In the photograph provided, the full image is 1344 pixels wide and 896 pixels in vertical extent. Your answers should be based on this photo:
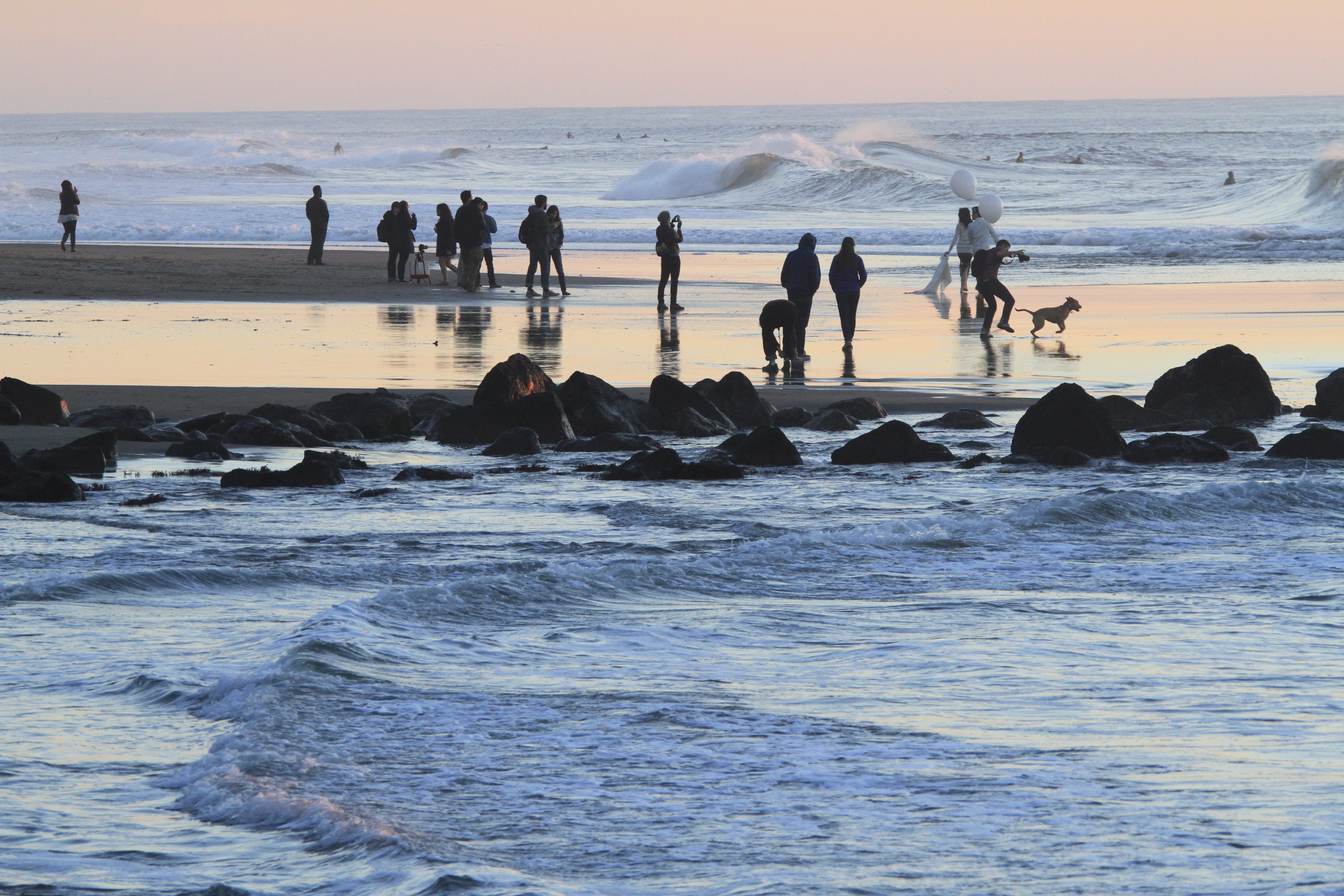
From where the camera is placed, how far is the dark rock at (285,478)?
930 centimetres

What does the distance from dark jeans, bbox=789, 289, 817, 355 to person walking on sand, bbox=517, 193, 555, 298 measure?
660cm

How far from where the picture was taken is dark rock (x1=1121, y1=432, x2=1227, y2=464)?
1057cm

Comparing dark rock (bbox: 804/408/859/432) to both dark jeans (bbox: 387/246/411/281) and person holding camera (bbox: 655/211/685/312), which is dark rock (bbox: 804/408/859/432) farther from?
dark jeans (bbox: 387/246/411/281)

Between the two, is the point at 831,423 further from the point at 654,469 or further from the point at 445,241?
the point at 445,241

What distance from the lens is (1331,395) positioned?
1270 cm

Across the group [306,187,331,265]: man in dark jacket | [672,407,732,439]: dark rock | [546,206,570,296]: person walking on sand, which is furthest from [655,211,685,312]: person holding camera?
[306,187,331,265]: man in dark jacket

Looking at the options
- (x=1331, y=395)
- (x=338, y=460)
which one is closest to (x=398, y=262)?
(x=338, y=460)

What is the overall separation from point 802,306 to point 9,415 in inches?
335

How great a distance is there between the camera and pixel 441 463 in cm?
1052

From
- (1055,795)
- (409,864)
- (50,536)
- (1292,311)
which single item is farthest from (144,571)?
(1292,311)

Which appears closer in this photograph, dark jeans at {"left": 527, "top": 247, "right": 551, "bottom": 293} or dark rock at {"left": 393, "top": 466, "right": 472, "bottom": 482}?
dark rock at {"left": 393, "top": 466, "right": 472, "bottom": 482}

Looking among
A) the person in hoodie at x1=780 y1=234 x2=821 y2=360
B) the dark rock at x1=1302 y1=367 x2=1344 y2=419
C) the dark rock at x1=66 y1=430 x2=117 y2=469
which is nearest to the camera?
the dark rock at x1=66 y1=430 x2=117 y2=469

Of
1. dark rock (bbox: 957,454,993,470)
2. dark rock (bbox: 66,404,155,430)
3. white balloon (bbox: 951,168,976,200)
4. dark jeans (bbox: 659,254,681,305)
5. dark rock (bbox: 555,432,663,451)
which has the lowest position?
dark rock (bbox: 957,454,993,470)

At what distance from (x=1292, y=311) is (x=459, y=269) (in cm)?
1277
